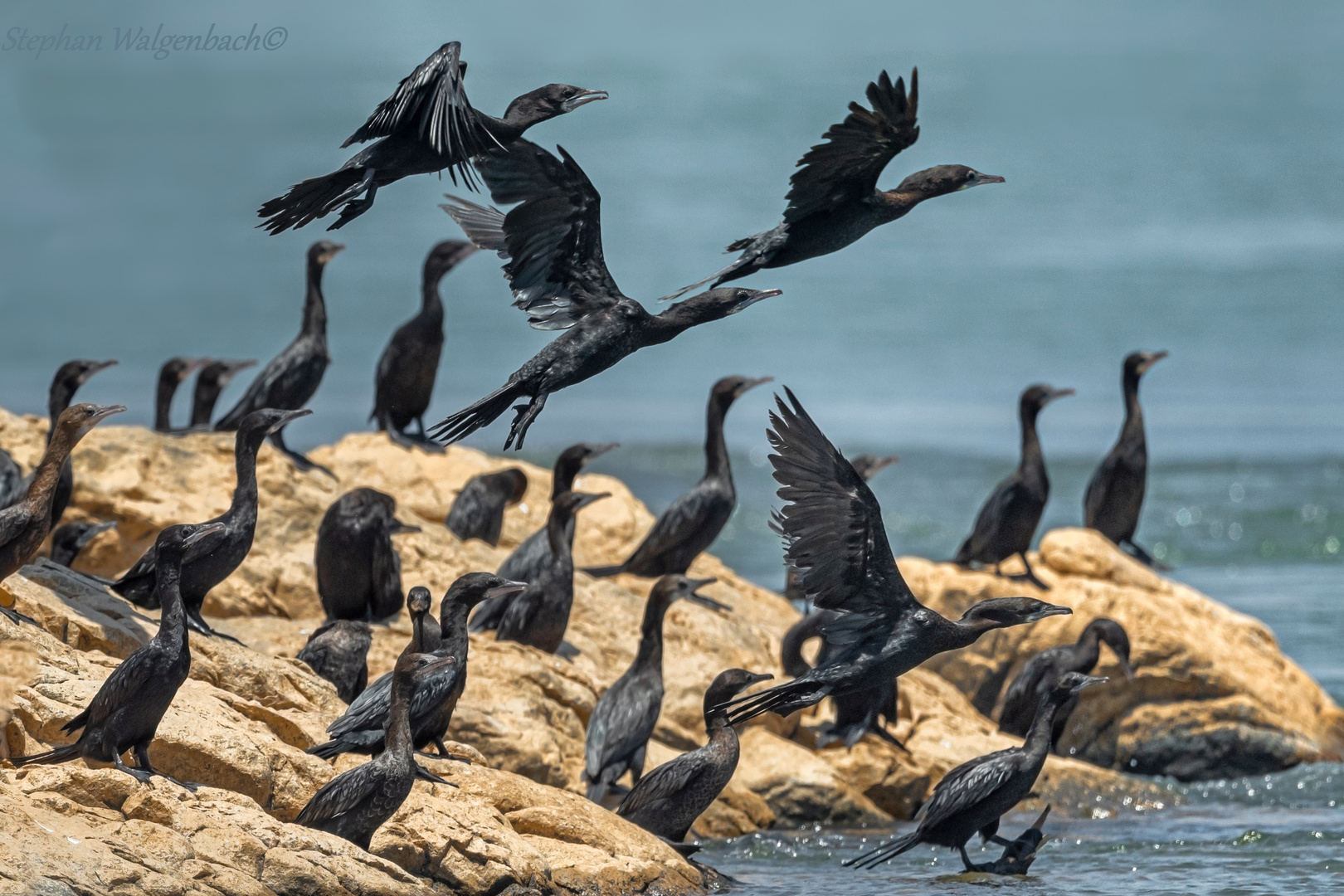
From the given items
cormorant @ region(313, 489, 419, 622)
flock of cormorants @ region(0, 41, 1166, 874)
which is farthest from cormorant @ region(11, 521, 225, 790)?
cormorant @ region(313, 489, 419, 622)

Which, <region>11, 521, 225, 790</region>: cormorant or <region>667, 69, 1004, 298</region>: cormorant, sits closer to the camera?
<region>11, 521, 225, 790</region>: cormorant

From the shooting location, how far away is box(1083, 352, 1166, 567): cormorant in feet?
45.3

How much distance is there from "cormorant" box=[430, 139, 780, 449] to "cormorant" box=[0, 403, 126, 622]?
73.7 inches

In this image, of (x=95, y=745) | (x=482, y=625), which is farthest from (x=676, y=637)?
(x=95, y=745)

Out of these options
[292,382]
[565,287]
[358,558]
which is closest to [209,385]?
[292,382]

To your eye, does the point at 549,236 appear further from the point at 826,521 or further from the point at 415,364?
the point at 415,364

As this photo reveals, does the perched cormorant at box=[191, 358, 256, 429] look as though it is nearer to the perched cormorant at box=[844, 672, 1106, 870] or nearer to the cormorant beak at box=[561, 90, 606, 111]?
the cormorant beak at box=[561, 90, 606, 111]

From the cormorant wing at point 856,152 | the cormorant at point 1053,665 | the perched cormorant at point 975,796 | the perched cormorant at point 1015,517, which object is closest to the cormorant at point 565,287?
the cormorant wing at point 856,152

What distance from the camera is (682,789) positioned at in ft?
27.1

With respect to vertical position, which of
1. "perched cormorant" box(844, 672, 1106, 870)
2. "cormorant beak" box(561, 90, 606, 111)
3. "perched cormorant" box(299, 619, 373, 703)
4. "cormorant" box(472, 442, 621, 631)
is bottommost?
"perched cormorant" box(844, 672, 1106, 870)

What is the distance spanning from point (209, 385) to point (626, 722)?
5285 mm

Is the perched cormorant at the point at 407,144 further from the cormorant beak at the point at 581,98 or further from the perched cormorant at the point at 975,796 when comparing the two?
the perched cormorant at the point at 975,796

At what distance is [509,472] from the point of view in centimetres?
1270

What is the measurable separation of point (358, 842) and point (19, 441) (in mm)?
5493
